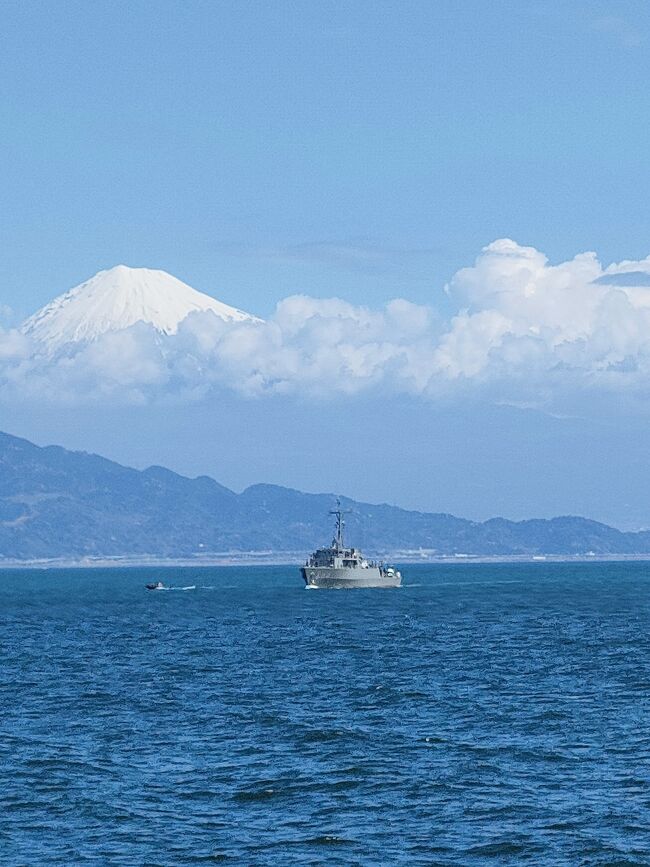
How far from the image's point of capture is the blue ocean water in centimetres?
4656

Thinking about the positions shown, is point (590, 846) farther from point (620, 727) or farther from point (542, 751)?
point (620, 727)

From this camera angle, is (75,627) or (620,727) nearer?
(620,727)

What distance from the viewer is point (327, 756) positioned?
60.6 meters

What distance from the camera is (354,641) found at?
125 meters

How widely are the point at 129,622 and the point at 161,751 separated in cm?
10325

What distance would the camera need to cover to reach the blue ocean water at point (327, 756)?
46.6 meters

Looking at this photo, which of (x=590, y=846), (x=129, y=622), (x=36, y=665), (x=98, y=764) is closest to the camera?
(x=590, y=846)

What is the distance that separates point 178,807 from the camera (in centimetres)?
5116

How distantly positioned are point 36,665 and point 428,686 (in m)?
31.7

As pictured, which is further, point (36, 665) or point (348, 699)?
point (36, 665)

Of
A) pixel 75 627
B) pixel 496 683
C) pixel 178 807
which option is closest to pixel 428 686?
pixel 496 683

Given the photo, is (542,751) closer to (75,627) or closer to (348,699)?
(348,699)

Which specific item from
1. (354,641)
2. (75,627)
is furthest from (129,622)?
(354,641)

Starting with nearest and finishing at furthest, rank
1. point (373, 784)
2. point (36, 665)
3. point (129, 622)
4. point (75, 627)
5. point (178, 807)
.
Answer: point (178, 807) < point (373, 784) < point (36, 665) < point (75, 627) < point (129, 622)
